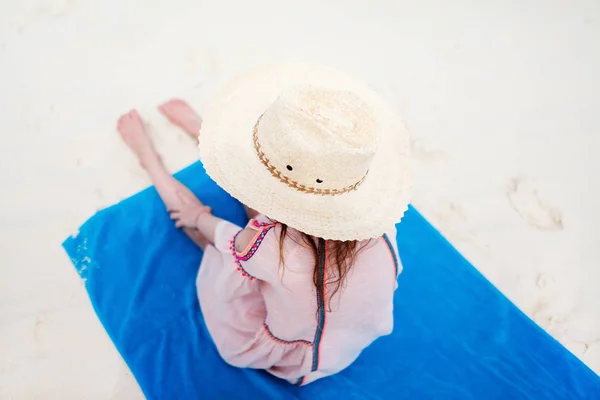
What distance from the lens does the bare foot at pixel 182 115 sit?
1653mm

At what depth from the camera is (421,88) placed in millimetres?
1943

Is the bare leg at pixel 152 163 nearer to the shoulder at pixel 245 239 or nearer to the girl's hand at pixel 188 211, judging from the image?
the girl's hand at pixel 188 211

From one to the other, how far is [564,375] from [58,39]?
83.2 inches

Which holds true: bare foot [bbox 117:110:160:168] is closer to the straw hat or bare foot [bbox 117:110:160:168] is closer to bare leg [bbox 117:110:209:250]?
bare leg [bbox 117:110:209:250]

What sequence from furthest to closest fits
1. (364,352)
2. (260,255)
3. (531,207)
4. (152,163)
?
(531,207), (152,163), (364,352), (260,255)

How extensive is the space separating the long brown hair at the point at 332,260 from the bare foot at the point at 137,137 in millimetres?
856

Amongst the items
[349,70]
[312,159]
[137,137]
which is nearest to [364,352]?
[312,159]

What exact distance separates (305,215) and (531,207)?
118 centimetres

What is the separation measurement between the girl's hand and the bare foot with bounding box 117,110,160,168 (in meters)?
0.22

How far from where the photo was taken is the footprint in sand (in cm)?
163

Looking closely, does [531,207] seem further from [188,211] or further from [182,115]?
[182,115]

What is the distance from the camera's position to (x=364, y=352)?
1.32 metres

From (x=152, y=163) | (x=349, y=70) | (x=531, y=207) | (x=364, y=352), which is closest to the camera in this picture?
(x=364, y=352)

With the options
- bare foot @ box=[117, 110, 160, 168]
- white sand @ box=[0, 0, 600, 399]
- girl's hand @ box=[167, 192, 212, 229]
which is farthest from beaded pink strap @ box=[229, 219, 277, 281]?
bare foot @ box=[117, 110, 160, 168]
